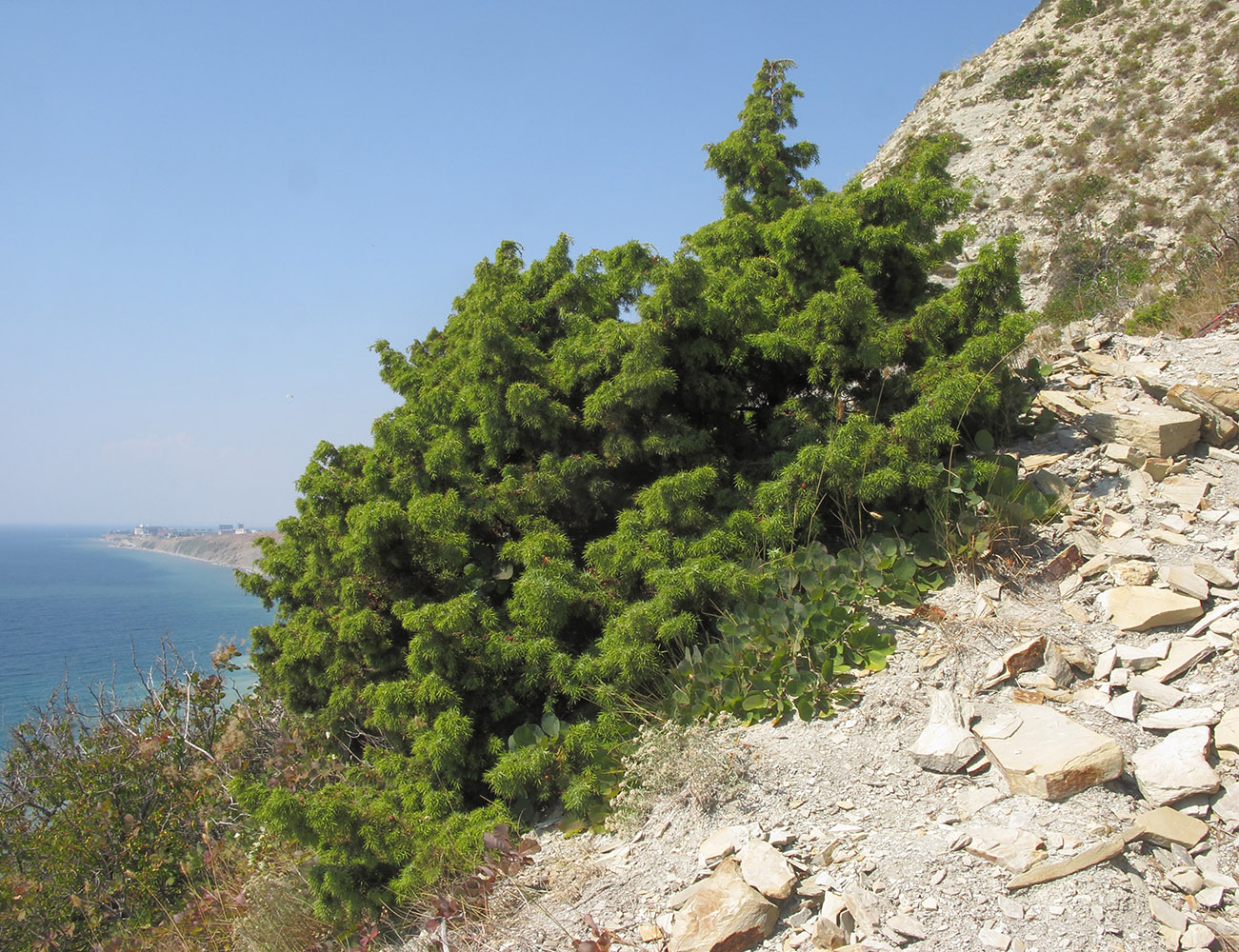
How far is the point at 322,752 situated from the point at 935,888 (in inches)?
178

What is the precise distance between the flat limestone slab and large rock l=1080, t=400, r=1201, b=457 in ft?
8.68

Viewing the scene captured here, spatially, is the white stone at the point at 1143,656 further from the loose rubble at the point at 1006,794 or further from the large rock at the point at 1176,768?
the large rock at the point at 1176,768

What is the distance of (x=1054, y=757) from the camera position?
10.5ft

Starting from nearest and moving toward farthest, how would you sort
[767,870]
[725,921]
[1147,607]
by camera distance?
[725,921] → [767,870] → [1147,607]

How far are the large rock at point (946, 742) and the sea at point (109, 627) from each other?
23.4 ft

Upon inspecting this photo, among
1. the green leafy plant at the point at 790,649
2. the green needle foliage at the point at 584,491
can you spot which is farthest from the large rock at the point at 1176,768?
the green needle foliage at the point at 584,491

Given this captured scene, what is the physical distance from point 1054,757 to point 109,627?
116ft

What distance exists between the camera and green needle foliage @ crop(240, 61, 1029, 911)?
4.38 m

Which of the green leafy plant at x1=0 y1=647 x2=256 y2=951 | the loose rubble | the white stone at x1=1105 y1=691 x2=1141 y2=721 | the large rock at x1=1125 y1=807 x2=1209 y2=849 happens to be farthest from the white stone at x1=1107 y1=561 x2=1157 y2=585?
the green leafy plant at x1=0 y1=647 x2=256 y2=951

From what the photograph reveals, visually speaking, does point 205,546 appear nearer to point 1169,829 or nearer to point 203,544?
point 203,544

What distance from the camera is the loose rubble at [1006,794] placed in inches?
108

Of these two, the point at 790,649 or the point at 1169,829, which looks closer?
the point at 1169,829

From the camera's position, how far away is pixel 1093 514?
4.90 metres

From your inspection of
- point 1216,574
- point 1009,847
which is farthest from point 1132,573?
point 1009,847
